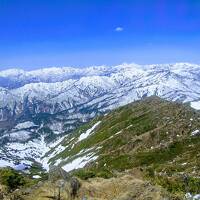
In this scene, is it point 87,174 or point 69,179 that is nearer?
point 69,179

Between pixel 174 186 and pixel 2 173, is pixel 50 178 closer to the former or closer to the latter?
pixel 2 173

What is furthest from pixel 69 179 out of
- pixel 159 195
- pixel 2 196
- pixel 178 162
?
pixel 178 162

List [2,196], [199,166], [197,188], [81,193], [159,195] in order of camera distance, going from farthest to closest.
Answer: [199,166] < [197,188] < [81,193] < [2,196] < [159,195]

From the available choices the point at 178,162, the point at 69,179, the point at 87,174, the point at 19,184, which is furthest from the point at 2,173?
the point at 178,162

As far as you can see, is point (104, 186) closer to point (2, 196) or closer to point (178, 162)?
point (2, 196)

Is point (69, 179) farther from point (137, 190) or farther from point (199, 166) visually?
point (199, 166)

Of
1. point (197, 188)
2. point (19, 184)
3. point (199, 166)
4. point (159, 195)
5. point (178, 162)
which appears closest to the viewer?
point (159, 195)

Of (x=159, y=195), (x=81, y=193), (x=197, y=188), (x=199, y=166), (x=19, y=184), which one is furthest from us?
(x=199, y=166)

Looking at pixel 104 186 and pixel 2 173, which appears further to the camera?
pixel 2 173

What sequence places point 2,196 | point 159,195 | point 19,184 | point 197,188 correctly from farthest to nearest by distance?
1. point 197,188
2. point 19,184
3. point 2,196
4. point 159,195
